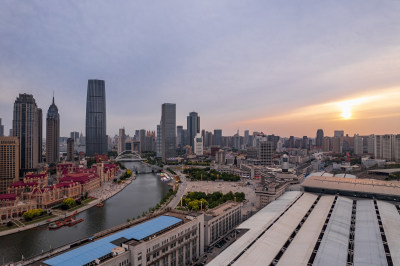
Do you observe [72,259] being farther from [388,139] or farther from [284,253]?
[388,139]

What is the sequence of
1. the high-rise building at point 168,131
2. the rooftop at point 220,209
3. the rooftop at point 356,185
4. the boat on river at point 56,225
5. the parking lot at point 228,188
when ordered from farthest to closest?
the high-rise building at point 168,131, the parking lot at point 228,188, the rooftop at point 356,185, the boat on river at point 56,225, the rooftop at point 220,209

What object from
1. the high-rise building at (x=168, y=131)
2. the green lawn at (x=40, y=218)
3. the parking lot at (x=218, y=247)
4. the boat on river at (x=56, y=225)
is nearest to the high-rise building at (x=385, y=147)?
the parking lot at (x=218, y=247)

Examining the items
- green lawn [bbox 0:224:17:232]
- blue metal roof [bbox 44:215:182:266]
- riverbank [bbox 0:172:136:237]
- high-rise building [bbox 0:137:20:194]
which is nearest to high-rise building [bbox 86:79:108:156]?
riverbank [bbox 0:172:136:237]

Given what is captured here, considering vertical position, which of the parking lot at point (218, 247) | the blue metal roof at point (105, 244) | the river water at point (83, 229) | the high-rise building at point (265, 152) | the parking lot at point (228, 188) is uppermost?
the high-rise building at point (265, 152)

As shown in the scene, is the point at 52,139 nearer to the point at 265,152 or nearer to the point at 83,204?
the point at 83,204

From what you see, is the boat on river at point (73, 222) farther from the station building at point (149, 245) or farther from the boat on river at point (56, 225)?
the station building at point (149, 245)

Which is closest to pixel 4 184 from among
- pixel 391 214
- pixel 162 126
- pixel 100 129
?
pixel 391 214

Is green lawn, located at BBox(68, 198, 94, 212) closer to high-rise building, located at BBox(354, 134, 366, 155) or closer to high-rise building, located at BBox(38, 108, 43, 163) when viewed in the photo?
high-rise building, located at BBox(38, 108, 43, 163)

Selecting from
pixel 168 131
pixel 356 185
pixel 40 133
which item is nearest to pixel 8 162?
pixel 40 133
